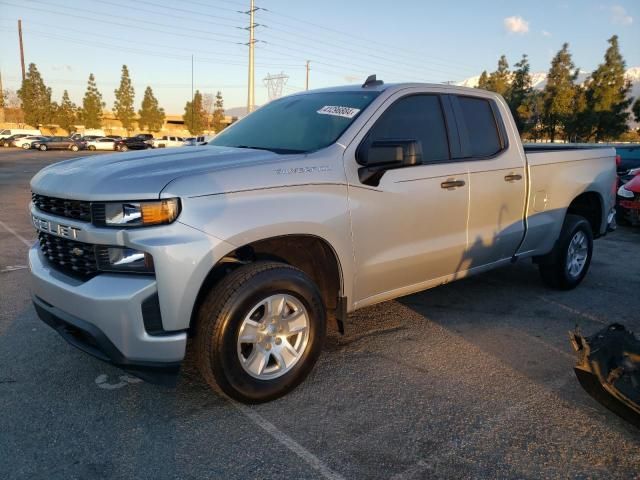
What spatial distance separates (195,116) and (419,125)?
78.6 m

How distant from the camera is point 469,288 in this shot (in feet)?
17.9

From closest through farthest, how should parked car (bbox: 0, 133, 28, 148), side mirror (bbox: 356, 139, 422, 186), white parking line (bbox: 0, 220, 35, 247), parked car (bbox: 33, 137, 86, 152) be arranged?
side mirror (bbox: 356, 139, 422, 186) → white parking line (bbox: 0, 220, 35, 247) → parked car (bbox: 33, 137, 86, 152) → parked car (bbox: 0, 133, 28, 148)

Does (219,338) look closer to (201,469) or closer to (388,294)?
(201,469)

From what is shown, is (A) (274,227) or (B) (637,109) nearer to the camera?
(A) (274,227)

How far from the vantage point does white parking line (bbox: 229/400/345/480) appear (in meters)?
2.42

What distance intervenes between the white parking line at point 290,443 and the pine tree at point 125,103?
76846mm

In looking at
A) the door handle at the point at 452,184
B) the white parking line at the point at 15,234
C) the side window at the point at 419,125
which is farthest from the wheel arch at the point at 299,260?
the white parking line at the point at 15,234

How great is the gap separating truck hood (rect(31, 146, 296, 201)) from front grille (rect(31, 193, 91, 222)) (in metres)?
0.04

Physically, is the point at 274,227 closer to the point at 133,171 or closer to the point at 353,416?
the point at 133,171

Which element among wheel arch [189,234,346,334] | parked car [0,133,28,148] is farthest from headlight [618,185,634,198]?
parked car [0,133,28,148]

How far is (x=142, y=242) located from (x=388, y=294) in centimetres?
183

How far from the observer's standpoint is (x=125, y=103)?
73.2m

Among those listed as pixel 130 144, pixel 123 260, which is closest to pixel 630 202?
pixel 123 260

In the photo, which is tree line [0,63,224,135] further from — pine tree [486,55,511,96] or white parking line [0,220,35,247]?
white parking line [0,220,35,247]
